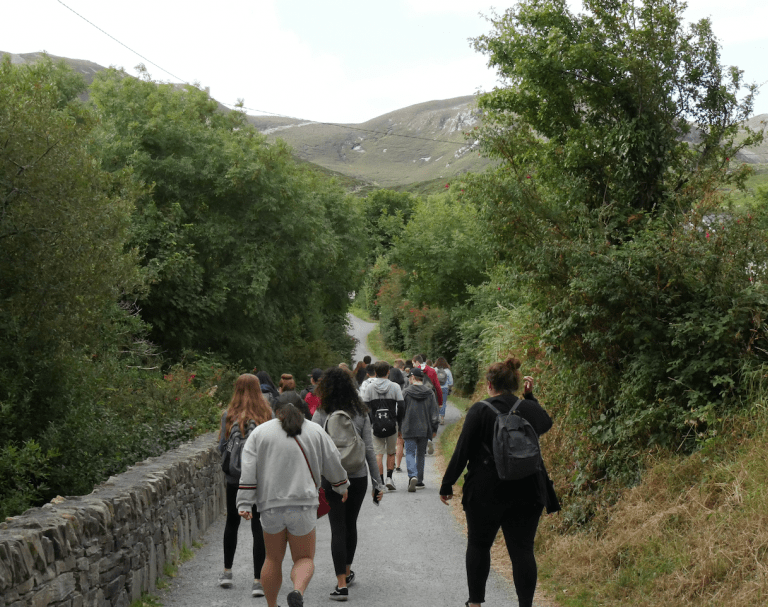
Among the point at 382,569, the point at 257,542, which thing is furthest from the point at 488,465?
the point at 382,569

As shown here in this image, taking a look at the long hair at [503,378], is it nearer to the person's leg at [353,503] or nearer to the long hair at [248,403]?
the person's leg at [353,503]

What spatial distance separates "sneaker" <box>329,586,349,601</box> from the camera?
7.08m

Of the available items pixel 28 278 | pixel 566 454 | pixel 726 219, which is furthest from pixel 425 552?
pixel 28 278

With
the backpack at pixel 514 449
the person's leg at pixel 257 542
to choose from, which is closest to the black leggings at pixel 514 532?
the backpack at pixel 514 449

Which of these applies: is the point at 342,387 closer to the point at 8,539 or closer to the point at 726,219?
the point at 8,539

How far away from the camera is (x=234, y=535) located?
25.3 feet

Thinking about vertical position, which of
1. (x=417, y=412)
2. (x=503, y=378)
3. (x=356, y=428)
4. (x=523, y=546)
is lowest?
(x=417, y=412)

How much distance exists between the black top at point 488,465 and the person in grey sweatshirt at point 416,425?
7050 mm

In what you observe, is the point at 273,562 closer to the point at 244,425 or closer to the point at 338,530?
the point at 338,530

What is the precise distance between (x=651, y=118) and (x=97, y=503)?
781 centimetres

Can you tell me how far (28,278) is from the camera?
30.3 ft

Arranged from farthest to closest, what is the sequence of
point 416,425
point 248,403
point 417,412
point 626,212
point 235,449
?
1. point 417,412
2. point 416,425
3. point 626,212
4. point 248,403
5. point 235,449

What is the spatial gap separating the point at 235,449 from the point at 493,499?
2.54m

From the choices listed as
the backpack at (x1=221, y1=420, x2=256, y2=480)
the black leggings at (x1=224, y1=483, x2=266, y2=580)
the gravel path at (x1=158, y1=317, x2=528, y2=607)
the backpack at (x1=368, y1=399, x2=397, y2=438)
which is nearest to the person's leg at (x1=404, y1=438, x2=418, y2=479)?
the backpack at (x1=368, y1=399, x2=397, y2=438)
